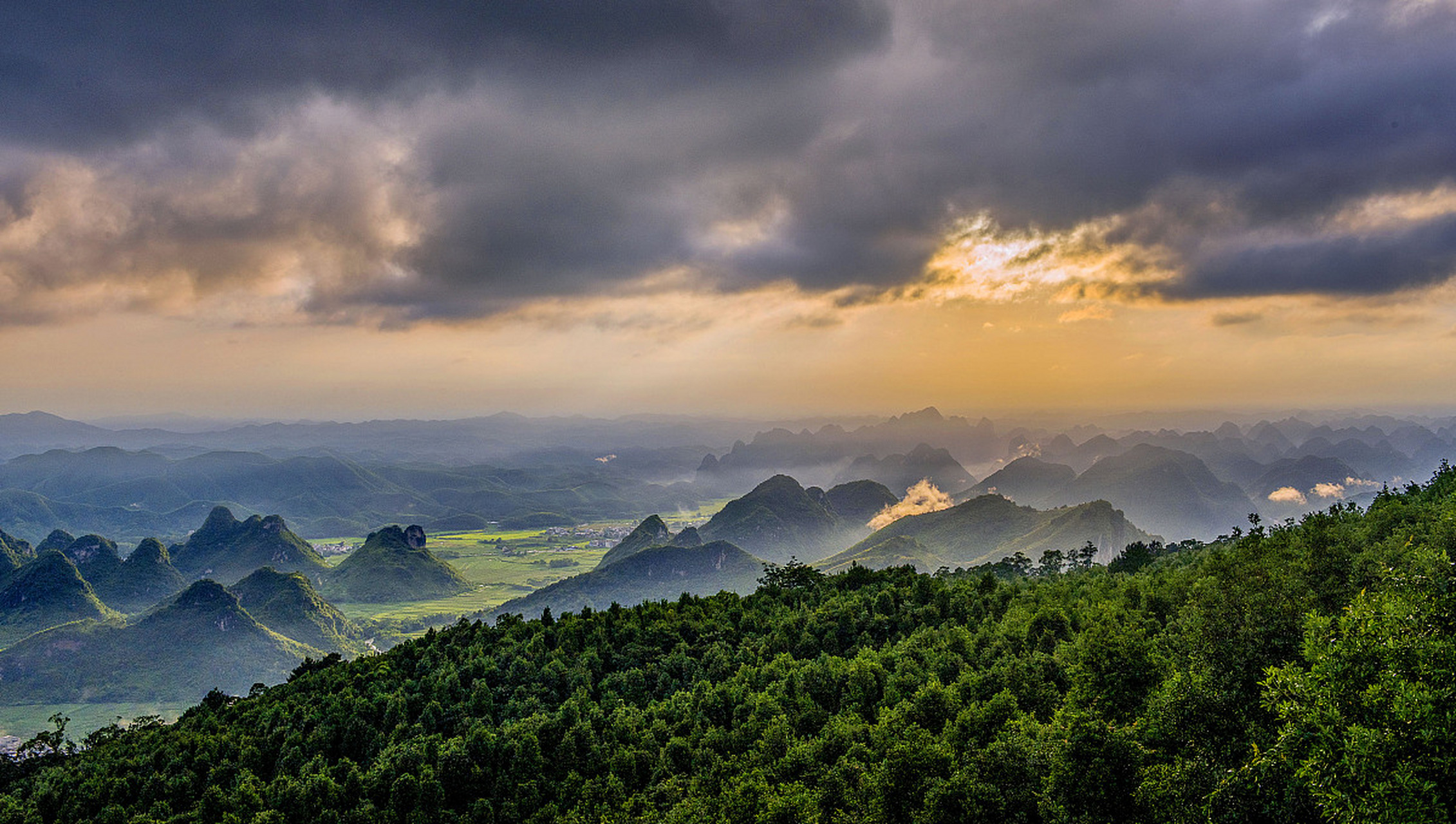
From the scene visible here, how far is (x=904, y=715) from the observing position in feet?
118

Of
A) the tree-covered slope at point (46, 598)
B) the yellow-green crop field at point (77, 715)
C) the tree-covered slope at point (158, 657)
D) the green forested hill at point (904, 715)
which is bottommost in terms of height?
the yellow-green crop field at point (77, 715)

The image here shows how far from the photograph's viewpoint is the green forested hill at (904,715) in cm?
1791

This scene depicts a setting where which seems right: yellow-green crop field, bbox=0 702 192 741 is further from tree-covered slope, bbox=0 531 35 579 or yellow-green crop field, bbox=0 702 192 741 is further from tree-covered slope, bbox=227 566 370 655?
tree-covered slope, bbox=0 531 35 579

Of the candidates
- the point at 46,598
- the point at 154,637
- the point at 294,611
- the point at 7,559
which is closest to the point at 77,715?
the point at 154,637

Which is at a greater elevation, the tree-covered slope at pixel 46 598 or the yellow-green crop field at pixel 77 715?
the tree-covered slope at pixel 46 598

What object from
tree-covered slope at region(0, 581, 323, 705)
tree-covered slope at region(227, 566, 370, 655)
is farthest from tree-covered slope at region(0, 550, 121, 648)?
tree-covered slope at region(227, 566, 370, 655)

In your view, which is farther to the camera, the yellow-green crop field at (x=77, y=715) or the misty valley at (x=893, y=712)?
the yellow-green crop field at (x=77, y=715)

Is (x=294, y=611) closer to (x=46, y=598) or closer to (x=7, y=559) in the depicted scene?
(x=46, y=598)

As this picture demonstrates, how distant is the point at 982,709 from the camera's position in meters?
33.5

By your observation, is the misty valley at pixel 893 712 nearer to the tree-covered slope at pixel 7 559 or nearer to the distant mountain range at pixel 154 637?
the distant mountain range at pixel 154 637

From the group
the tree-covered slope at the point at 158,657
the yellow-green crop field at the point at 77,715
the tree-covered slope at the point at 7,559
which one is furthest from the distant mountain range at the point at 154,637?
the yellow-green crop field at the point at 77,715

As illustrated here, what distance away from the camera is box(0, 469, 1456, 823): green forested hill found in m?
17.9

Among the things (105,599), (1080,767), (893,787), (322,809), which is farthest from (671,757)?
(105,599)

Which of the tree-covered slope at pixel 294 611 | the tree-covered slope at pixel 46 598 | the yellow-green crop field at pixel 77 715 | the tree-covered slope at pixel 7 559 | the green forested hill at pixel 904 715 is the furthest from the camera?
the tree-covered slope at pixel 7 559
